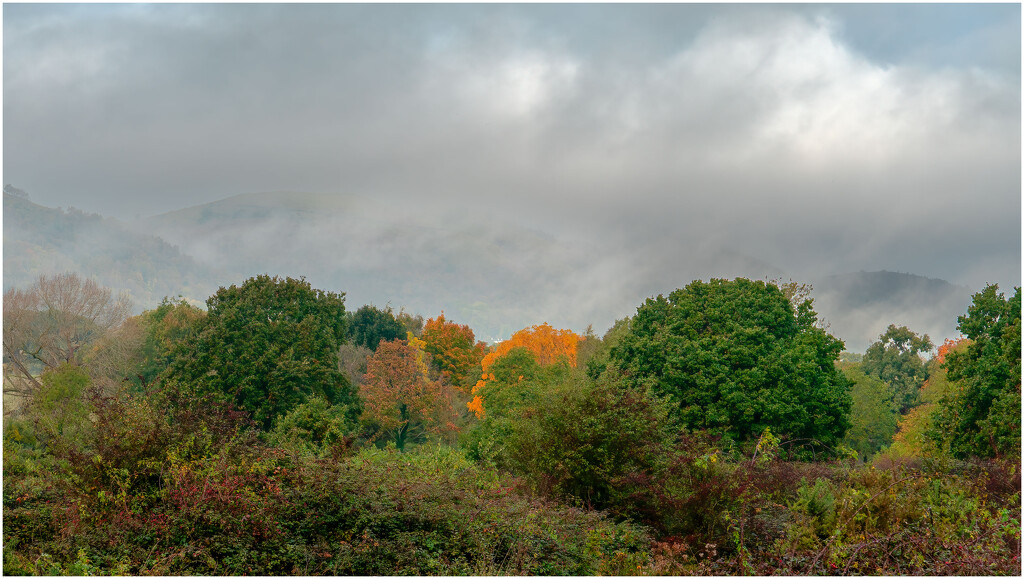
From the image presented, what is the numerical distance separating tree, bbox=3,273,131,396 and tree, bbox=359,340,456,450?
14397 millimetres

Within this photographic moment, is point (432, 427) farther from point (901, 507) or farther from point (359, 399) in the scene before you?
point (901, 507)

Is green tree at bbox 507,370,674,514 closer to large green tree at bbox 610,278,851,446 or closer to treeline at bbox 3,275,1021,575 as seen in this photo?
treeline at bbox 3,275,1021,575

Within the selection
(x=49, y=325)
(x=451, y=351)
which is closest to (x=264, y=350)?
(x=49, y=325)

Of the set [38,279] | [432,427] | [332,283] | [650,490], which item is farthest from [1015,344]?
[332,283]

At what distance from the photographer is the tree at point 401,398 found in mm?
37281

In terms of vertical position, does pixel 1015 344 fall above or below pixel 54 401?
above

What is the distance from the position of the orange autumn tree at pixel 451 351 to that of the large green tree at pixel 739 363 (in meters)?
27.7

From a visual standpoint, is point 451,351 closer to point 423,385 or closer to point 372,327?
point 372,327

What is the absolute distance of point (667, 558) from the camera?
9.02 metres

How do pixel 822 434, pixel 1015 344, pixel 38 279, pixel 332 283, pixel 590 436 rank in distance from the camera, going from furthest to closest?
pixel 332 283
pixel 38 279
pixel 822 434
pixel 1015 344
pixel 590 436

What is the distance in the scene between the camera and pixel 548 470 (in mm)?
14055

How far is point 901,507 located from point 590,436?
584 cm

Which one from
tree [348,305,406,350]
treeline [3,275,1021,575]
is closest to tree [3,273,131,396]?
treeline [3,275,1021,575]

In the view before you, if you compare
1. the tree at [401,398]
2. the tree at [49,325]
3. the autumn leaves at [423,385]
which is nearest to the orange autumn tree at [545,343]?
the autumn leaves at [423,385]
